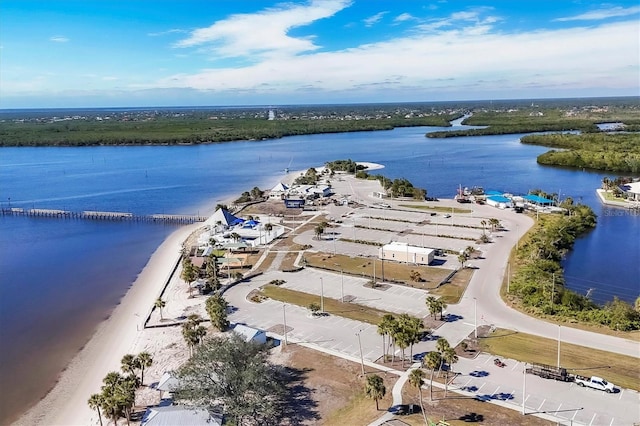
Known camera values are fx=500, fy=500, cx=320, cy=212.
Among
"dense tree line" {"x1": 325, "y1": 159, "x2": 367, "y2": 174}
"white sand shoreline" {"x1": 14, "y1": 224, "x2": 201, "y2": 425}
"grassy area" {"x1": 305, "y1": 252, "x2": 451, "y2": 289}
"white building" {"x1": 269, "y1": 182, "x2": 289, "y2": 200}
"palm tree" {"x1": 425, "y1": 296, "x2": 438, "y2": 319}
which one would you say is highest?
"dense tree line" {"x1": 325, "y1": 159, "x2": 367, "y2": 174}

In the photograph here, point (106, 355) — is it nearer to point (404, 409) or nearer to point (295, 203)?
point (404, 409)

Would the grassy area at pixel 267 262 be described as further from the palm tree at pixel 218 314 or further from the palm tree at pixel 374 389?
the palm tree at pixel 374 389

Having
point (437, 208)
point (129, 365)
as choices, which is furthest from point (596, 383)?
point (437, 208)

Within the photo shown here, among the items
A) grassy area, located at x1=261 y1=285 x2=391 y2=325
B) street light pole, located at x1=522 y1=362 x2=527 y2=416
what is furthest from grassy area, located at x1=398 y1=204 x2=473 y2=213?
street light pole, located at x1=522 y1=362 x2=527 y2=416

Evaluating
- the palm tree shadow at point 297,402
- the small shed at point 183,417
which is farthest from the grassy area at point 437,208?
the small shed at point 183,417

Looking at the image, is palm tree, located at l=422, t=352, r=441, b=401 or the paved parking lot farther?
palm tree, located at l=422, t=352, r=441, b=401

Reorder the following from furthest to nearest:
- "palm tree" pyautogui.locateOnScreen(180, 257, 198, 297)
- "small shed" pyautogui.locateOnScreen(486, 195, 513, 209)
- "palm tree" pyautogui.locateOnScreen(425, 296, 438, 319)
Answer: "small shed" pyautogui.locateOnScreen(486, 195, 513, 209)
"palm tree" pyautogui.locateOnScreen(180, 257, 198, 297)
"palm tree" pyautogui.locateOnScreen(425, 296, 438, 319)

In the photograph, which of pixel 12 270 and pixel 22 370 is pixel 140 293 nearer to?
pixel 22 370

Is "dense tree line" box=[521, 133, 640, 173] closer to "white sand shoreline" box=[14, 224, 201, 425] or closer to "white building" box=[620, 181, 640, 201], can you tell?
"white building" box=[620, 181, 640, 201]
